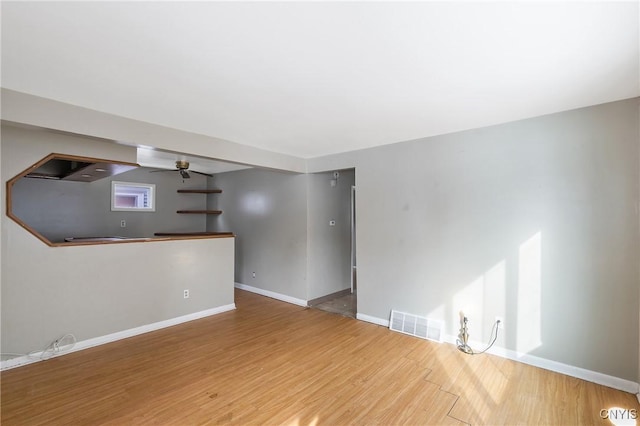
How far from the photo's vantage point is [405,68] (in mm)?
1956

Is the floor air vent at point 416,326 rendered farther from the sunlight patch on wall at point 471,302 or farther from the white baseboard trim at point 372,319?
the sunlight patch on wall at point 471,302

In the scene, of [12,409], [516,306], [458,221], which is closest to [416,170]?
[458,221]

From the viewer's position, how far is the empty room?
164 cm

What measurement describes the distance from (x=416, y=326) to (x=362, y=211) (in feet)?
5.48

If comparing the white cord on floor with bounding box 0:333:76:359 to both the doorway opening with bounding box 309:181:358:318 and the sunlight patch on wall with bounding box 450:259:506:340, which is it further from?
the sunlight patch on wall with bounding box 450:259:506:340

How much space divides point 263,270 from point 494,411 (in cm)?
417

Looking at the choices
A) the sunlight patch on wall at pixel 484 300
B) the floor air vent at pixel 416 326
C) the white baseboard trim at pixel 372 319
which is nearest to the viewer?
the sunlight patch on wall at pixel 484 300

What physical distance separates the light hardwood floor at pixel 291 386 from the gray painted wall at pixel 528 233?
0.44m

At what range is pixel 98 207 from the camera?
5430mm

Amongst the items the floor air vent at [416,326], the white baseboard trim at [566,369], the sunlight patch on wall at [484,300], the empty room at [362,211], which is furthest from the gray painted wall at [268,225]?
the white baseboard trim at [566,369]

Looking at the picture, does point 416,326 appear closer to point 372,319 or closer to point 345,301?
point 372,319

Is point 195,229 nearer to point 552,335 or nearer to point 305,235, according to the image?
point 305,235

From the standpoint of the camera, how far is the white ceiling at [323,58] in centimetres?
144

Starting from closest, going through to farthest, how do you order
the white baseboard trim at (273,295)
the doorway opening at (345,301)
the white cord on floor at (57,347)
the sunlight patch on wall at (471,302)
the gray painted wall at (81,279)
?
1. the gray painted wall at (81,279)
2. the white cord on floor at (57,347)
3. the sunlight patch on wall at (471,302)
4. the doorway opening at (345,301)
5. the white baseboard trim at (273,295)
